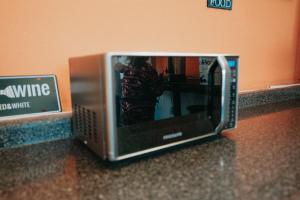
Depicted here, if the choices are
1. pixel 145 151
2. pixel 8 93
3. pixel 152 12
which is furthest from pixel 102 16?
pixel 145 151

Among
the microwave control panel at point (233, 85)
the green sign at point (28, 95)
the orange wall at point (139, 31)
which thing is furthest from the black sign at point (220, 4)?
the green sign at point (28, 95)

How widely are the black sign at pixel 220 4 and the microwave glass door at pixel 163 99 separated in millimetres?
520

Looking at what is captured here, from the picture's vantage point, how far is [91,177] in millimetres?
474

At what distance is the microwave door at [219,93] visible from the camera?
23.6 inches

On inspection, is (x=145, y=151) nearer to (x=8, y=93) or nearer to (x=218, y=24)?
(x=8, y=93)

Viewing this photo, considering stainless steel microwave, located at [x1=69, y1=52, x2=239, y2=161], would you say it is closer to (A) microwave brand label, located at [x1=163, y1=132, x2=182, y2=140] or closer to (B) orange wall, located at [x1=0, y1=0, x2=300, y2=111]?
(A) microwave brand label, located at [x1=163, y1=132, x2=182, y2=140]

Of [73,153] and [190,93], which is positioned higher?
[190,93]

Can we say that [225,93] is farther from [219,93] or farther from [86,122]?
[86,122]

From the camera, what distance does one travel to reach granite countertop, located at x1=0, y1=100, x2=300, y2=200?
41 cm

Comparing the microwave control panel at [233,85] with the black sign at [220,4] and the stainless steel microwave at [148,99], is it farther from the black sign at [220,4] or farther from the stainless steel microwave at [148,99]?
the black sign at [220,4]

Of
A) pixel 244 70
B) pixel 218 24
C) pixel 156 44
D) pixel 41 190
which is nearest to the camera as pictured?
pixel 41 190

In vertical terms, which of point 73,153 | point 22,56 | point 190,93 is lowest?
point 73,153

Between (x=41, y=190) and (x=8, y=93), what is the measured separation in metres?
0.35

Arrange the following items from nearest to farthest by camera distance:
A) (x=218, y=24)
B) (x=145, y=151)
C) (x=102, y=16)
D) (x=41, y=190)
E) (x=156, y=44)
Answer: (x=41, y=190) < (x=145, y=151) < (x=102, y=16) < (x=156, y=44) < (x=218, y=24)
